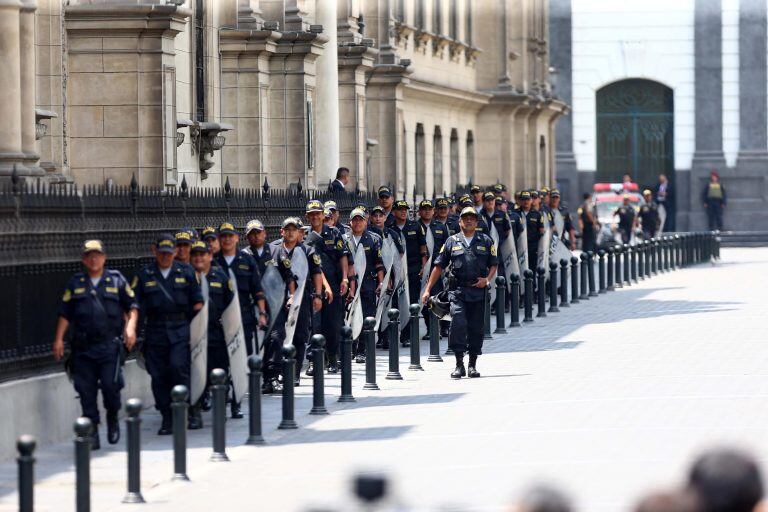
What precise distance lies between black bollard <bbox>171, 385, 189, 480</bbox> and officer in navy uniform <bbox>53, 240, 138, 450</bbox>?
5.99 ft

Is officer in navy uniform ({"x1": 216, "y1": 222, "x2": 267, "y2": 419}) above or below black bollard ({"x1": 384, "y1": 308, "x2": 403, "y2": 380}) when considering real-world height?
above

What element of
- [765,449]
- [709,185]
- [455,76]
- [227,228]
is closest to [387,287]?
[227,228]

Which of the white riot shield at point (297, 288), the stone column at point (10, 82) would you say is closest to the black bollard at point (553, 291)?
the white riot shield at point (297, 288)

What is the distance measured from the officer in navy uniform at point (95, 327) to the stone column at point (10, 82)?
4.30 metres

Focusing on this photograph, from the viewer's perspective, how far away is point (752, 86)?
6512 centimetres

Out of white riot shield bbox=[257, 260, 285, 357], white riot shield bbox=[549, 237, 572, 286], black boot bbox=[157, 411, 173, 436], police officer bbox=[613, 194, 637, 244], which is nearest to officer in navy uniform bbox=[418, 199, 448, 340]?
white riot shield bbox=[257, 260, 285, 357]

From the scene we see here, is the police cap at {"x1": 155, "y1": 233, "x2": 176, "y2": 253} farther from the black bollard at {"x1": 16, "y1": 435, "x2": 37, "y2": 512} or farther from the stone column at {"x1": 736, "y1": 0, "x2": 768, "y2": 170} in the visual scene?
the stone column at {"x1": 736, "y1": 0, "x2": 768, "y2": 170}

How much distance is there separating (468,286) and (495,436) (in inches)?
210

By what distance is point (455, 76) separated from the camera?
158ft

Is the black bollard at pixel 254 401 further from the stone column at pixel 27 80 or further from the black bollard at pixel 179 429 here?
the stone column at pixel 27 80

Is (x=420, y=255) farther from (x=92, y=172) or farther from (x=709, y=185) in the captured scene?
(x=709, y=185)

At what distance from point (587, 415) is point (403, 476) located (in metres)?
3.53

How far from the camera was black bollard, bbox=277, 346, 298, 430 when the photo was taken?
14547 mm

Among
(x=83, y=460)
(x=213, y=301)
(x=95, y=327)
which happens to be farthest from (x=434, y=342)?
(x=83, y=460)
